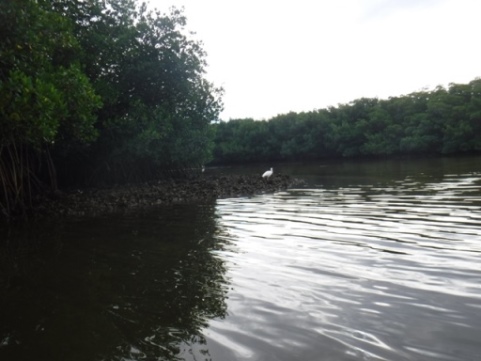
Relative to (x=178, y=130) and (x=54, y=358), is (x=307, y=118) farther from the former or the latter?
(x=54, y=358)

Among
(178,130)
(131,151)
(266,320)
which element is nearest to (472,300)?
(266,320)

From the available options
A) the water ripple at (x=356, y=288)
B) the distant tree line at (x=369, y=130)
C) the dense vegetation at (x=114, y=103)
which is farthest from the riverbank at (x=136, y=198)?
the distant tree line at (x=369, y=130)

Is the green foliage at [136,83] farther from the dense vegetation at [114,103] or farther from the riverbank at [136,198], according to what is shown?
the riverbank at [136,198]

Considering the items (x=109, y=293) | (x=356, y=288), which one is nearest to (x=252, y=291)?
(x=356, y=288)

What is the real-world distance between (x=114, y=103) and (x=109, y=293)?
16406 millimetres

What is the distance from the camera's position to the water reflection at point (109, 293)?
3.46 metres

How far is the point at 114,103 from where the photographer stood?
1970 cm

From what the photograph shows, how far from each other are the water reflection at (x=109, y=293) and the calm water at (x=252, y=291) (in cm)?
2

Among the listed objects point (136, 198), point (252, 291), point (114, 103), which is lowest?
point (252, 291)

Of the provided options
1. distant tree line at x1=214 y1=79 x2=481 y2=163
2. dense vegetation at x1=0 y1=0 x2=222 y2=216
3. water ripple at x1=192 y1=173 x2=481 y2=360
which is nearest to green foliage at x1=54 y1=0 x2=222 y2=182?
dense vegetation at x1=0 y1=0 x2=222 y2=216

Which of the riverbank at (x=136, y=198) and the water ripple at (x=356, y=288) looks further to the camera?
the riverbank at (x=136, y=198)

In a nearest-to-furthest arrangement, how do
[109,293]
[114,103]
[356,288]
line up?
1. [356,288]
2. [109,293]
3. [114,103]

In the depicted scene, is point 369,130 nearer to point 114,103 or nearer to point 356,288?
point 114,103

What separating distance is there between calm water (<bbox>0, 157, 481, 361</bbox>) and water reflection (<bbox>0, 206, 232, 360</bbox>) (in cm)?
2
